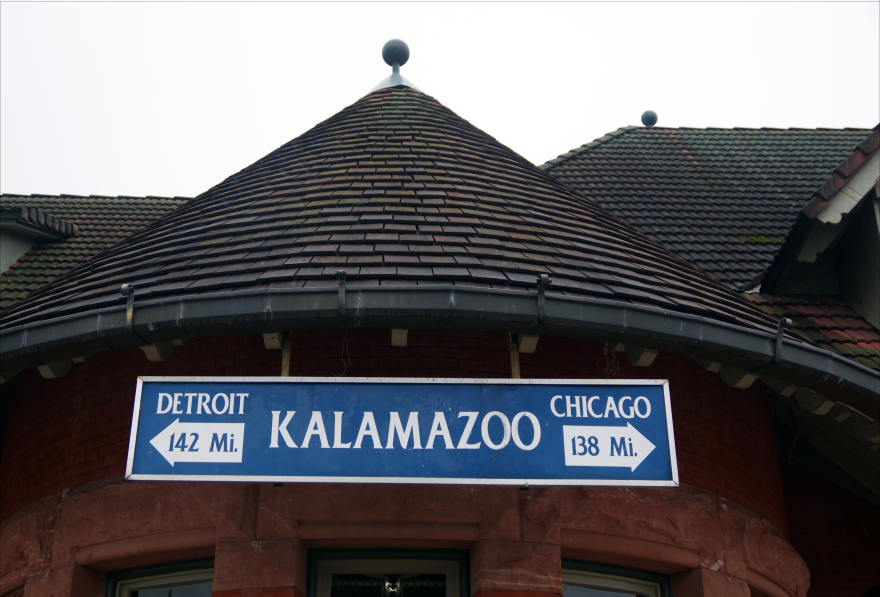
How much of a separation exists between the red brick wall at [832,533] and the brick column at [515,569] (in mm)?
Answer: 3270

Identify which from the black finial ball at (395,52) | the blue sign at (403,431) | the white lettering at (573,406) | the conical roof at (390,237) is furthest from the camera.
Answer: the black finial ball at (395,52)

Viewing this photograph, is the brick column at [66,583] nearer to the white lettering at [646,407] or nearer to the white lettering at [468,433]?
the white lettering at [468,433]

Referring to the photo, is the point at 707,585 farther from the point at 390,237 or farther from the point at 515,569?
the point at 390,237

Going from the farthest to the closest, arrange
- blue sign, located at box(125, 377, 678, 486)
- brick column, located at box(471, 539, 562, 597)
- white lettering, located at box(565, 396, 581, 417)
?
brick column, located at box(471, 539, 562, 597)
white lettering, located at box(565, 396, 581, 417)
blue sign, located at box(125, 377, 678, 486)

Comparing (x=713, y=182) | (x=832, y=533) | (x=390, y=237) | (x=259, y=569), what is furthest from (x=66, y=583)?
(x=713, y=182)

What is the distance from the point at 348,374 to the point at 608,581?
6.43 ft

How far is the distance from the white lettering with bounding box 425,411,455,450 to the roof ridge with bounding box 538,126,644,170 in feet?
21.5

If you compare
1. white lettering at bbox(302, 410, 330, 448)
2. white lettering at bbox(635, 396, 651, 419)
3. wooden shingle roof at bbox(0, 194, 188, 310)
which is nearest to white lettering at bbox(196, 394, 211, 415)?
white lettering at bbox(302, 410, 330, 448)

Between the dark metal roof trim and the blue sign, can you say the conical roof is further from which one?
the blue sign

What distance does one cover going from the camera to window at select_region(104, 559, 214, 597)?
5098 millimetres

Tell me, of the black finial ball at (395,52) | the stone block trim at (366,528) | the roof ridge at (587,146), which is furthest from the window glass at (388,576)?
the roof ridge at (587,146)

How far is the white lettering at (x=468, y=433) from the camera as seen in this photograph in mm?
4227

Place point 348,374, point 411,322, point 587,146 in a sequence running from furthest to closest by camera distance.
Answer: point 587,146 < point 348,374 < point 411,322

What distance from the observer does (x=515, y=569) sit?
15.5ft
